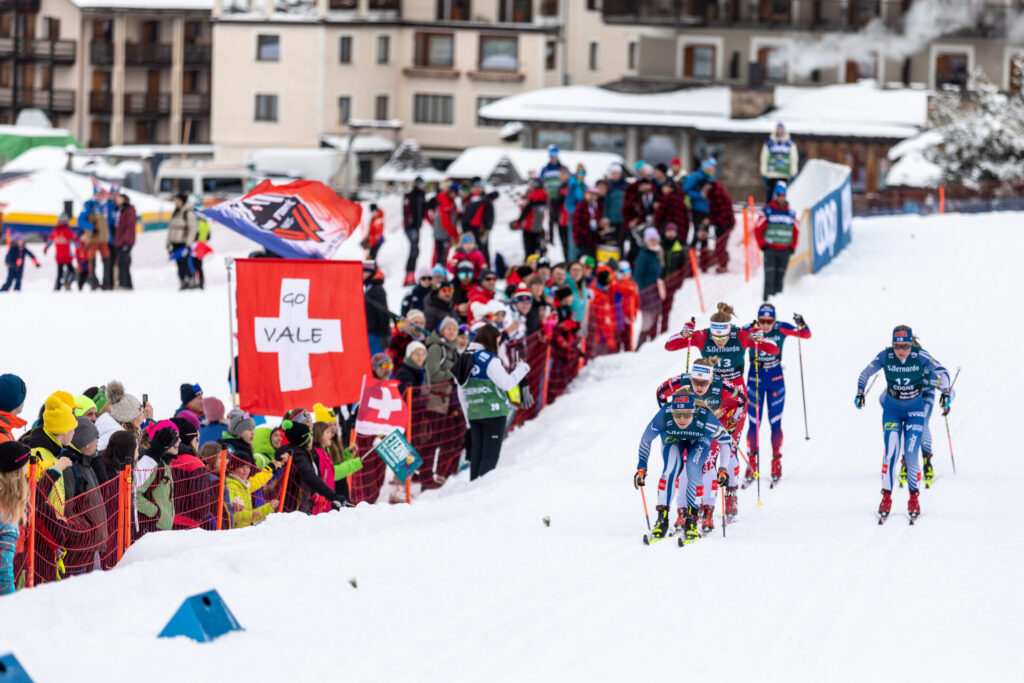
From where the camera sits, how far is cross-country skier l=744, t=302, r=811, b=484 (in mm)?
14453

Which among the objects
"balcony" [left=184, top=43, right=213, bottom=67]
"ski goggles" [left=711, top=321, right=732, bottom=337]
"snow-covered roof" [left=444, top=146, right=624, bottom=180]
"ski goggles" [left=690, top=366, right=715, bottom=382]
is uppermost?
"balcony" [left=184, top=43, right=213, bottom=67]

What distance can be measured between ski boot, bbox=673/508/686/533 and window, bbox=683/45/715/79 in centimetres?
4027

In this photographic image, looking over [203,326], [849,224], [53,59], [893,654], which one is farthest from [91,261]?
[53,59]

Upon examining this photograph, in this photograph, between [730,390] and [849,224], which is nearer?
[730,390]

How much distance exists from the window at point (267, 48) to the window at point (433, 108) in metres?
6.30

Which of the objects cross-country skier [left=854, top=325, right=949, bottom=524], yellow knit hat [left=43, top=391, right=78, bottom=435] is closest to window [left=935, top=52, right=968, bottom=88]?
cross-country skier [left=854, top=325, right=949, bottom=524]

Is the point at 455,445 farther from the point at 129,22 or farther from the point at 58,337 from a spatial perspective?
the point at 129,22

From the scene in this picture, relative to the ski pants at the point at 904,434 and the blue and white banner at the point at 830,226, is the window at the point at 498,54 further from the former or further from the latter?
the ski pants at the point at 904,434

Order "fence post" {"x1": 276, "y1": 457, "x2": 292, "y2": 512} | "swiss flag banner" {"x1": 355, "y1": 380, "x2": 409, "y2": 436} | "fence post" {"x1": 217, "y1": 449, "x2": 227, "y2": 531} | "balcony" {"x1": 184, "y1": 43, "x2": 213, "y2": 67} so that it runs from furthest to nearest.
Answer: "balcony" {"x1": 184, "y1": 43, "x2": 213, "y2": 67} < "swiss flag banner" {"x1": 355, "y1": 380, "x2": 409, "y2": 436} < "fence post" {"x1": 276, "y1": 457, "x2": 292, "y2": 512} < "fence post" {"x1": 217, "y1": 449, "x2": 227, "y2": 531}

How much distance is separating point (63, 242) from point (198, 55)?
47.9m

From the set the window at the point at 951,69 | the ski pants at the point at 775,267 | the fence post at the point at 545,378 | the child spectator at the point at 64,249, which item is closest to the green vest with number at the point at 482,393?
the fence post at the point at 545,378

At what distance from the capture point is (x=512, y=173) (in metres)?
41.9

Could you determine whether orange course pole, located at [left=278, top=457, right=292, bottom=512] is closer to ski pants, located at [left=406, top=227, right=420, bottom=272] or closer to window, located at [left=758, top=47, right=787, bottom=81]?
ski pants, located at [left=406, top=227, right=420, bottom=272]

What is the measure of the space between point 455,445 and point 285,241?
9.28 ft
